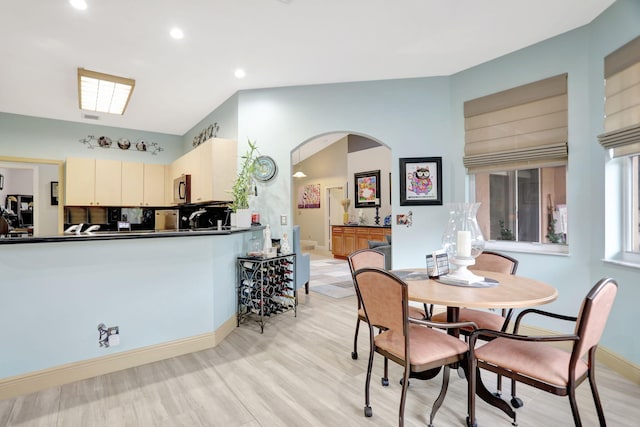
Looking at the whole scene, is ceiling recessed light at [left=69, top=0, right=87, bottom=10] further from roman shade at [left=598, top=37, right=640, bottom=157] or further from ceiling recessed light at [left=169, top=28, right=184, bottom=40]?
roman shade at [left=598, top=37, right=640, bottom=157]

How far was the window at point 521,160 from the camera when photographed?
3.01 m

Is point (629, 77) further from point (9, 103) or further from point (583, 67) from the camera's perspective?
point (9, 103)

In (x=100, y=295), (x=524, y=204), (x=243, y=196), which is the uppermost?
(x=243, y=196)

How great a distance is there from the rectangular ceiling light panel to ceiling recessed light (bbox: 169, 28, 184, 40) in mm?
830

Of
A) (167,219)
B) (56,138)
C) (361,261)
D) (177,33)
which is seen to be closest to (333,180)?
(167,219)

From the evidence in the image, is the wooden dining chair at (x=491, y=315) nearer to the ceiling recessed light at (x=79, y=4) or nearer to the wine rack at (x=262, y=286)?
the wine rack at (x=262, y=286)

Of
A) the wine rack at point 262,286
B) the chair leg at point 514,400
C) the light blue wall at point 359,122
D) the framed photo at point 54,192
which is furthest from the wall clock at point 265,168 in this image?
the framed photo at point 54,192

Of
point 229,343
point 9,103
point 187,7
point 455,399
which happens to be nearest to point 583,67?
point 455,399

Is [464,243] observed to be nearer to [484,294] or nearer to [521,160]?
[484,294]

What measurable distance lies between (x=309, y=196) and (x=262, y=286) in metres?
7.37

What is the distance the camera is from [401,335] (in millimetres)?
1786

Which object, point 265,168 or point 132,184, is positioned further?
point 132,184

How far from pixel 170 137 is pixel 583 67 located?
21.1ft

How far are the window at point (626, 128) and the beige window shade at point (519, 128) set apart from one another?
36cm
